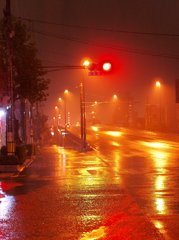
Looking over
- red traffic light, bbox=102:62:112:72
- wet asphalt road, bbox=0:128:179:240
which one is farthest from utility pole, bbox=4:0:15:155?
red traffic light, bbox=102:62:112:72

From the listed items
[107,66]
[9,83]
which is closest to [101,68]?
[107,66]

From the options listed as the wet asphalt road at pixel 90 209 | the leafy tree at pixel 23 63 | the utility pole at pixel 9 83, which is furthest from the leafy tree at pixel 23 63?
the wet asphalt road at pixel 90 209

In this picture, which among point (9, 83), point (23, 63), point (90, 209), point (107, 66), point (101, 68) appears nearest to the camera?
point (90, 209)

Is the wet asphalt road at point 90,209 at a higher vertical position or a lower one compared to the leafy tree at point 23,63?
lower

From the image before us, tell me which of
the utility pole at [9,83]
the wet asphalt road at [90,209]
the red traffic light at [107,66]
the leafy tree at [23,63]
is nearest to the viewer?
the wet asphalt road at [90,209]

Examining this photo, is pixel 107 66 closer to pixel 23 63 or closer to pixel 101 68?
pixel 101 68

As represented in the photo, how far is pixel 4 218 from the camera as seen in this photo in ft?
28.1

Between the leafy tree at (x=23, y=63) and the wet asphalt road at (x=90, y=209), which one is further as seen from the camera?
the leafy tree at (x=23, y=63)

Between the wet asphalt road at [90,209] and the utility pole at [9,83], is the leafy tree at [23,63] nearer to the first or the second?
the utility pole at [9,83]

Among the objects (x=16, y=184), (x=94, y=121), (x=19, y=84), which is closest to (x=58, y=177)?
(x=16, y=184)

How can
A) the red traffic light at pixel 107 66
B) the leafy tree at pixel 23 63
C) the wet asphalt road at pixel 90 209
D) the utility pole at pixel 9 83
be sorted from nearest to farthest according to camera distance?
1. the wet asphalt road at pixel 90 209
2. the red traffic light at pixel 107 66
3. the utility pole at pixel 9 83
4. the leafy tree at pixel 23 63

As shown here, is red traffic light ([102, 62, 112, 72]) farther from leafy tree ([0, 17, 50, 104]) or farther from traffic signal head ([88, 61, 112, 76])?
leafy tree ([0, 17, 50, 104])

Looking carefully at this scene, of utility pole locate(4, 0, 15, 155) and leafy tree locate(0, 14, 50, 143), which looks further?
leafy tree locate(0, 14, 50, 143)

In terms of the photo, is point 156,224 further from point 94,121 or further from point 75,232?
point 94,121
